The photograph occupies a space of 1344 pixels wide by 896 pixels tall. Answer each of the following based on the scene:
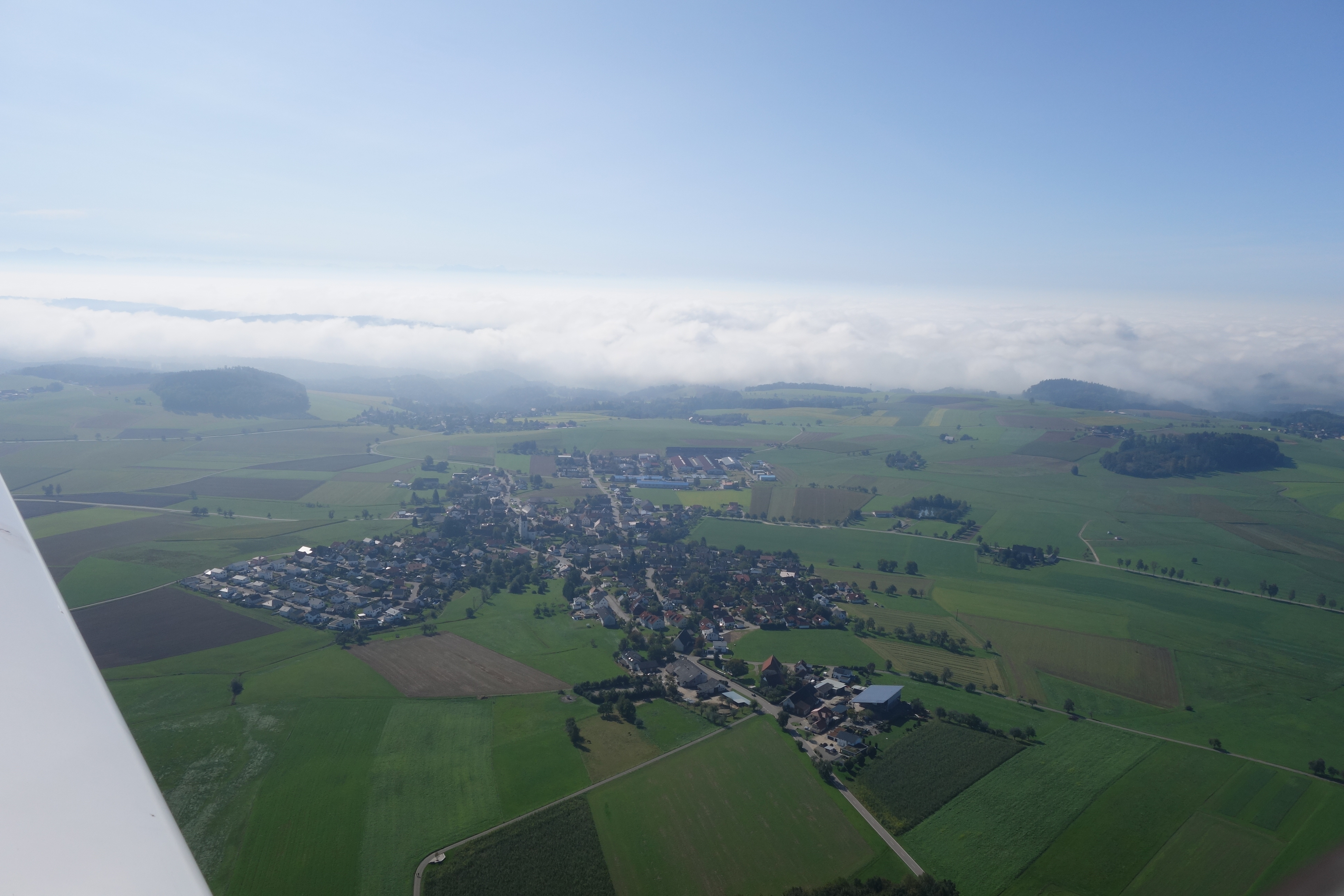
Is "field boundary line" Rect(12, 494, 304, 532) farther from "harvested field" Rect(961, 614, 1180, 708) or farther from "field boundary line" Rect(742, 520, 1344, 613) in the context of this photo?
"harvested field" Rect(961, 614, 1180, 708)

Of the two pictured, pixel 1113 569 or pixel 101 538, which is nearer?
pixel 101 538

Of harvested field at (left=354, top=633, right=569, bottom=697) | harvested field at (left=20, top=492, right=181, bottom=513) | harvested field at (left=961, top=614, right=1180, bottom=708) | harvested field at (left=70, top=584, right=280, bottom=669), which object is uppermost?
harvested field at (left=20, top=492, right=181, bottom=513)

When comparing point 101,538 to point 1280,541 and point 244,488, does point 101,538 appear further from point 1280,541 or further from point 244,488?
point 1280,541

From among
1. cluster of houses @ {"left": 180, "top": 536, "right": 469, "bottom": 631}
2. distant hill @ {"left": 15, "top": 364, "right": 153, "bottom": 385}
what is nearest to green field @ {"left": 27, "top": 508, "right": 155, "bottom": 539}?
cluster of houses @ {"left": 180, "top": 536, "right": 469, "bottom": 631}

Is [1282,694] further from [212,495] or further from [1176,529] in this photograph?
[212,495]

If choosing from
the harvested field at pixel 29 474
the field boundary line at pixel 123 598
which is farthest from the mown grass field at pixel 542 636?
the harvested field at pixel 29 474

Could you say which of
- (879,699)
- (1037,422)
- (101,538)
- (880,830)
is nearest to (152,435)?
(101,538)
